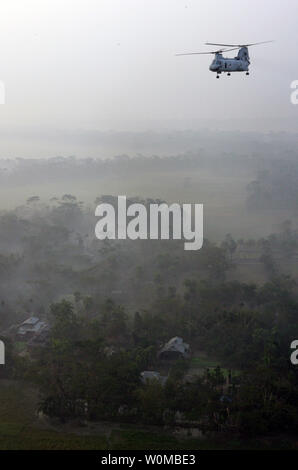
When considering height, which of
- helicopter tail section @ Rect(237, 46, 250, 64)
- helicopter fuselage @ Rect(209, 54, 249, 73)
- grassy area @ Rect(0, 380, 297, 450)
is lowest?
grassy area @ Rect(0, 380, 297, 450)

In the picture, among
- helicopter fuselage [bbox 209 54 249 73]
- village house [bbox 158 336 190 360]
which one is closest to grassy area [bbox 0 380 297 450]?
village house [bbox 158 336 190 360]

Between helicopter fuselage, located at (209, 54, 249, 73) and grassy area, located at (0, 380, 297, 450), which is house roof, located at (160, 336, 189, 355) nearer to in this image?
grassy area, located at (0, 380, 297, 450)

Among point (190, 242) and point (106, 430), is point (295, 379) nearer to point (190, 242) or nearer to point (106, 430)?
point (106, 430)

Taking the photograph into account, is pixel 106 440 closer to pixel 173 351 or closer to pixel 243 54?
pixel 173 351

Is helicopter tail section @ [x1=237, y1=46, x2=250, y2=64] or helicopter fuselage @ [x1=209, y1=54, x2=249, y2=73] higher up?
helicopter tail section @ [x1=237, y1=46, x2=250, y2=64]

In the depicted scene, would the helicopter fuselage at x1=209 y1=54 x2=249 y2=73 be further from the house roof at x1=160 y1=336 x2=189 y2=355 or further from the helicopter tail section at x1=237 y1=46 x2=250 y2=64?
the house roof at x1=160 y1=336 x2=189 y2=355

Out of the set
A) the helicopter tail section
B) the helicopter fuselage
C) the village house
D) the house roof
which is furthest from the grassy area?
the helicopter tail section

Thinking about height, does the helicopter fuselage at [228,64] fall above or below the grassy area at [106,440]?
above

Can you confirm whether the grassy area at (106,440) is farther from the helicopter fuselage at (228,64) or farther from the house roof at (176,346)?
the helicopter fuselage at (228,64)

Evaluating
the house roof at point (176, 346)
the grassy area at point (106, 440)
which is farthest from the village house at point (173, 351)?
the grassy area at point (106, 440)

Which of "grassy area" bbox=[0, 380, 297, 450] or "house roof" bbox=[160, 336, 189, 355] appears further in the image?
"house roof" bbox=[160, 336, 189, 355]
